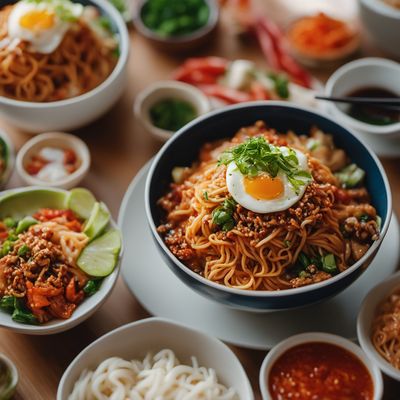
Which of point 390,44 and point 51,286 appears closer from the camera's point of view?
point 51,286

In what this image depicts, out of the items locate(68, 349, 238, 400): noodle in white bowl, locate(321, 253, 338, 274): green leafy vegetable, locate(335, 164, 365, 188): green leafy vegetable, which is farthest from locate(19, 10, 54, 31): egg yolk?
locate(321, 253, 338, 274): green leafy vegetable

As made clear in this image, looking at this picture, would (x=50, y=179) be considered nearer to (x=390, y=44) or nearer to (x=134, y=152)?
(x=134, y=152)

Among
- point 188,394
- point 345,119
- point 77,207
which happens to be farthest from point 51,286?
point 345,119

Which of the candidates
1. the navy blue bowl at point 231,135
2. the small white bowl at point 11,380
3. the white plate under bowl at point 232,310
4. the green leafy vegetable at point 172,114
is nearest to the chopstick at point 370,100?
the navy blue bowl at point 231,135

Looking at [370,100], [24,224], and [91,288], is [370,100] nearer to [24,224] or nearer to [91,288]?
[91,288]

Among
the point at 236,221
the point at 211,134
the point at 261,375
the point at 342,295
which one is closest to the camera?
the point at 261,375

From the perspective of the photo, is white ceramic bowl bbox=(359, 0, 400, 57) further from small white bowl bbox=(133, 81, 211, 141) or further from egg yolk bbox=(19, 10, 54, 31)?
egg yolk bbox=(19, 10, 54, 31)

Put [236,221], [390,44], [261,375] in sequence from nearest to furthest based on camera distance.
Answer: [261,375] < [236,221] < [390,44]
